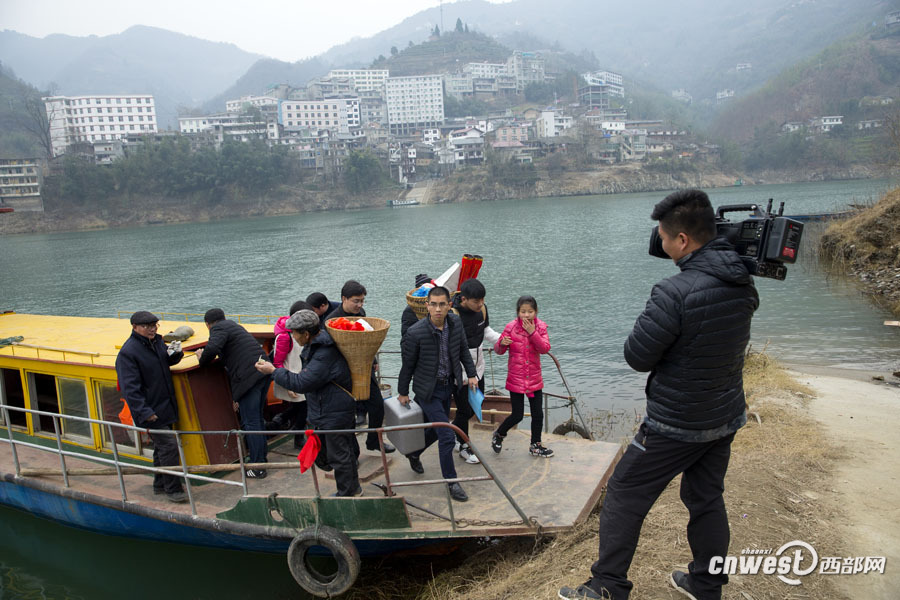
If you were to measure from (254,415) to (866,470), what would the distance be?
260 inches

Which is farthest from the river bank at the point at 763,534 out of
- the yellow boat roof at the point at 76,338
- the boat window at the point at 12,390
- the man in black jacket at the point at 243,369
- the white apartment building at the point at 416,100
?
the white apartment building at the point at 416,100

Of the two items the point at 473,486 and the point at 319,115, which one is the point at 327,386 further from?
the point at 319,115

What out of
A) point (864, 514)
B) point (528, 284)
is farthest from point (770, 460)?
point (528, 284)

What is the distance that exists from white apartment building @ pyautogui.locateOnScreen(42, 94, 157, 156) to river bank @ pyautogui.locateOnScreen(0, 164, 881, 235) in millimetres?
44810

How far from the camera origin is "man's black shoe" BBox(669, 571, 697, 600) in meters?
3.86

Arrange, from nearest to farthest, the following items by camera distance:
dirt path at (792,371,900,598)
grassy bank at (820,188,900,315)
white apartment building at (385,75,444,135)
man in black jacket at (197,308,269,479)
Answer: dirt path at (792,371,900,598) → man in black jacket at (197,308,269,479) → grassy bank at (820,188,900,315) → white apartment building at (385,75,444,135)

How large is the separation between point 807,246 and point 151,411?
108 ft

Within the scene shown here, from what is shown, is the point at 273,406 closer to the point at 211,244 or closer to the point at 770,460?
the point at 770,460

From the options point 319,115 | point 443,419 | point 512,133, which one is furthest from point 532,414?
point 319,115

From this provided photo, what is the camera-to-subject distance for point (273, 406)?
7.56 metres

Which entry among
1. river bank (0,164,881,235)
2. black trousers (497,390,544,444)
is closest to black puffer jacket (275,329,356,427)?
black trousers (497,390,544,444)

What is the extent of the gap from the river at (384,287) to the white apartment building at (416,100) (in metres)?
98.3

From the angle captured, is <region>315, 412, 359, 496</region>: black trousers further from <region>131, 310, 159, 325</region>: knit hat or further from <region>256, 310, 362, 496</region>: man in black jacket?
<region>131, 310, 159, 325</region>: knit hat

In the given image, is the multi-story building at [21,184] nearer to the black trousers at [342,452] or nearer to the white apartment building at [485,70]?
the black trousers at [342,452]
